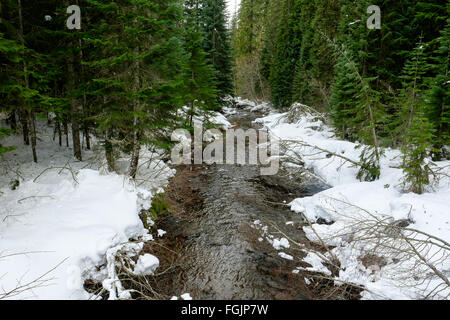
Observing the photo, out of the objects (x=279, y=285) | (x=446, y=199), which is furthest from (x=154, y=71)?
(x=446, y=199)

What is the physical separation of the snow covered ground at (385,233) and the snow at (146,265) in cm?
368

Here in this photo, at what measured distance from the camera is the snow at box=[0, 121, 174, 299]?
414 cm

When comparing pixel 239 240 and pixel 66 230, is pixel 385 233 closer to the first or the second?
pixel 239 240

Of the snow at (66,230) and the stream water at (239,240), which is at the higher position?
the snow at (66,230)

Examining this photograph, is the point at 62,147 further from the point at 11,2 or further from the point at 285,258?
the point at 285,258

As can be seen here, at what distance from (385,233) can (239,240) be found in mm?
3498


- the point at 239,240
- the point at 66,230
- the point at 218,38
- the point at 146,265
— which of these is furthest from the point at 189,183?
the point at 218,38

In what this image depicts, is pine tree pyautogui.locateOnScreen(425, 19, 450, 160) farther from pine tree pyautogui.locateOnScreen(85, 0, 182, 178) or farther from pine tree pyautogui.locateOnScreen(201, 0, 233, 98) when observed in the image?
pine tree pyautogui.locateOnScreen(201, 0, 233, 98)

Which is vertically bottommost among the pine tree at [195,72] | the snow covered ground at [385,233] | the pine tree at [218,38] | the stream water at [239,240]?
the stream water at [239,240]

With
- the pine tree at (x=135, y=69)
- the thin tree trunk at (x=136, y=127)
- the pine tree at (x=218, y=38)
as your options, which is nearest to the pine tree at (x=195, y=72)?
the pine tree at (x=135, y=69)

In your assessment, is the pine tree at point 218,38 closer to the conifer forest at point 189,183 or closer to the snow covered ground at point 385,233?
the conifer forest at point 189,183

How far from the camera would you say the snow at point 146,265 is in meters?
5.28

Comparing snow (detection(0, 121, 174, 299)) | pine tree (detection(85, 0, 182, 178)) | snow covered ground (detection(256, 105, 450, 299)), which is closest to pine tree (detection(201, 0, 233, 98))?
pine tree (detection(85, 0, 182, 178))

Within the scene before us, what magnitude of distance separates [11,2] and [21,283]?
904cm
